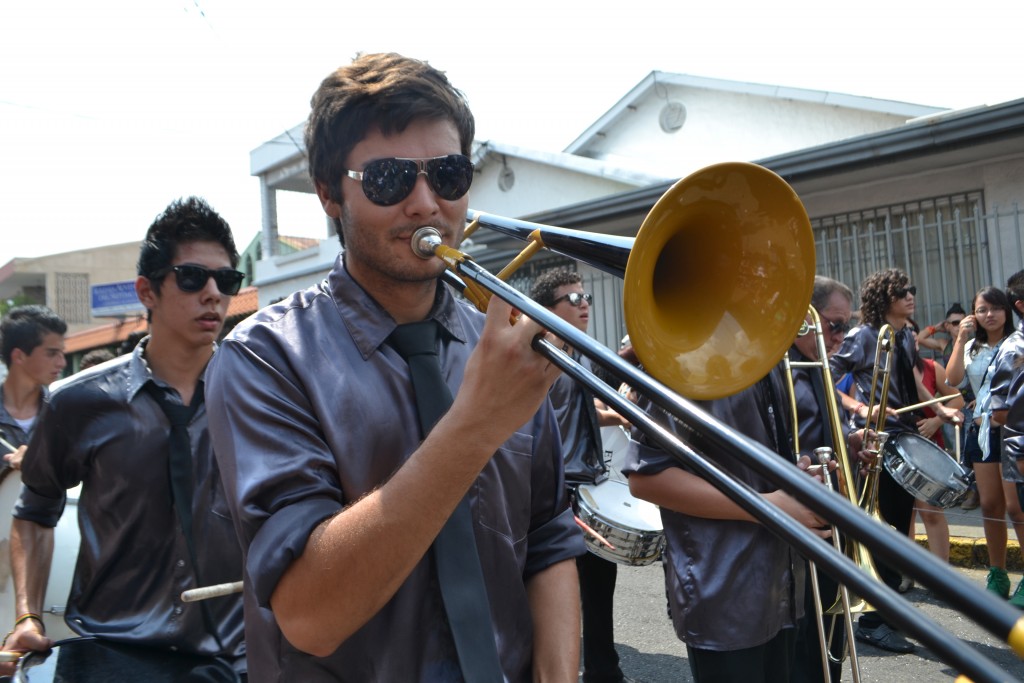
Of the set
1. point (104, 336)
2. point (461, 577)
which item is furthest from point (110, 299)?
point (461, 577)

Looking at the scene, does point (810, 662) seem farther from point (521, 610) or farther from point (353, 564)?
point (353, 564)

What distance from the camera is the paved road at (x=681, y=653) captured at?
482cm

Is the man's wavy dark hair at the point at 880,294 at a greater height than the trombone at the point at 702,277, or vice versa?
the man's wavy dark hair at the point at 880,294

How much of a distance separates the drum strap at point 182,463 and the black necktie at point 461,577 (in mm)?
1389

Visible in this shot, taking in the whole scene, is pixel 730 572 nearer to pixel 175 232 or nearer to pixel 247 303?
pixel 175 232

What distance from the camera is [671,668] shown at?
516 centimetres

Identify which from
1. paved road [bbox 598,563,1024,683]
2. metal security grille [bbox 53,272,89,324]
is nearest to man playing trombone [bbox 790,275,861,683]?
paved road [bbox 598,563,1024,683]

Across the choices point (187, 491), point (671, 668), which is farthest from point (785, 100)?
point (187, 491)

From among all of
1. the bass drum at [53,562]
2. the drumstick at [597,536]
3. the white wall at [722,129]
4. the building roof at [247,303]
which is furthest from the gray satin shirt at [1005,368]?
the building roof at [247,303]

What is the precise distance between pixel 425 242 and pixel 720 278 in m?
0.59

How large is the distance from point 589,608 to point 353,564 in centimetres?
381

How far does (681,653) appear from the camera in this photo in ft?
17.7

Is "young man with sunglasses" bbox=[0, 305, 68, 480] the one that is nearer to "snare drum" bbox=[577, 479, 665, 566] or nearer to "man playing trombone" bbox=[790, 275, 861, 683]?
"snare drum" bbox=[577, 479, 665, 566]

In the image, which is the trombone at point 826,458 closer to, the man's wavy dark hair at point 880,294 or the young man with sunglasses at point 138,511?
the young man with sunglasses at point 138,511
